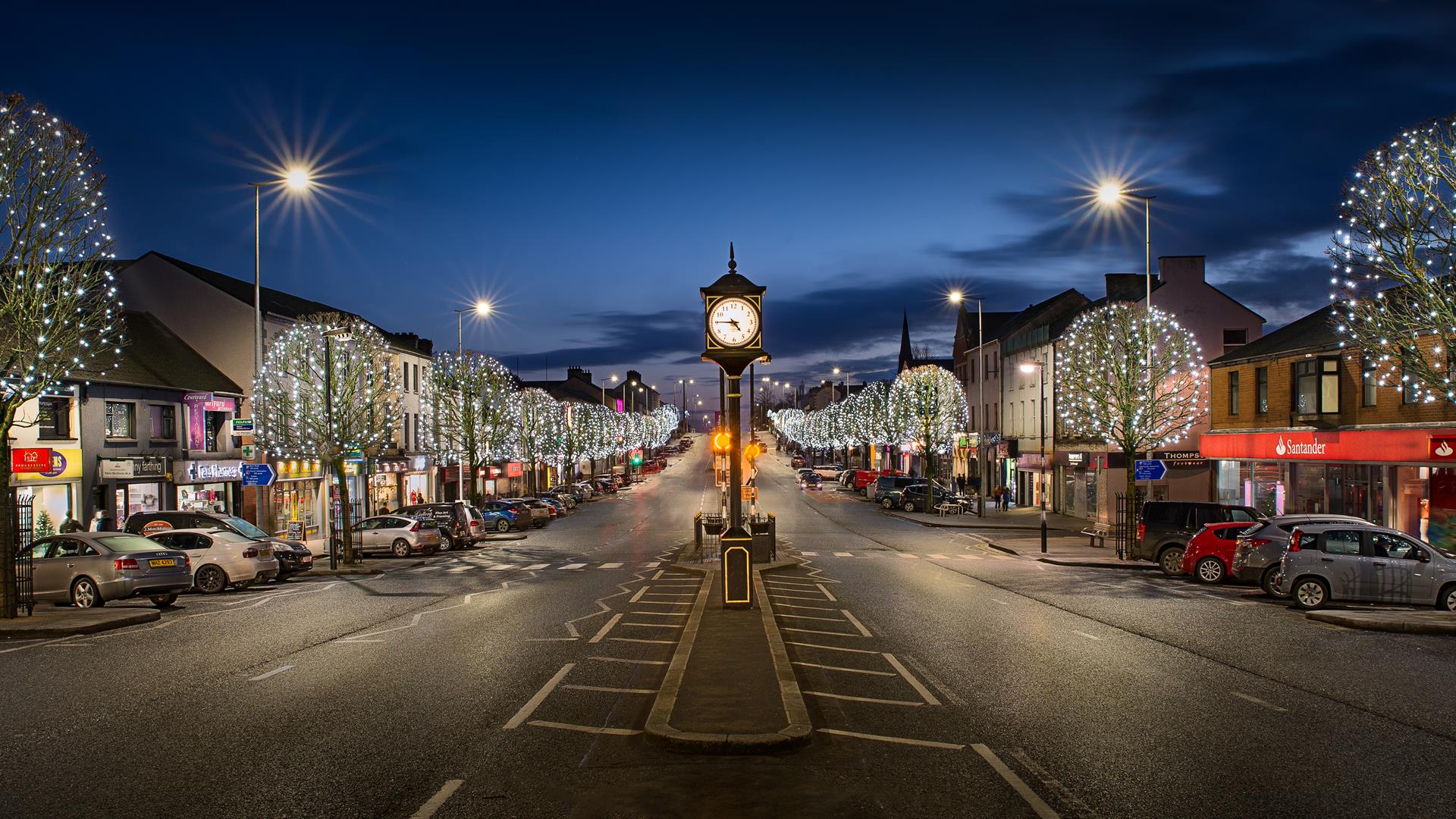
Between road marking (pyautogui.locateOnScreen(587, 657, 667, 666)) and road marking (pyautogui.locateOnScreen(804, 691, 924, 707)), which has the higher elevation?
road marking (pyautogui.locateOnScreen(804, 691, 924, 707))

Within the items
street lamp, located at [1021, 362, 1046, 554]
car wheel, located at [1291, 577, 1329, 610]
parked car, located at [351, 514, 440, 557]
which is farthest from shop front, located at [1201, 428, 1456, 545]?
parked car, located at [351, 514, 440, 557]

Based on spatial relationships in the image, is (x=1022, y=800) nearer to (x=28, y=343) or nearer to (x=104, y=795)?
(x=104, y=795)

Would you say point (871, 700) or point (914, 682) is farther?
point (914, 682)

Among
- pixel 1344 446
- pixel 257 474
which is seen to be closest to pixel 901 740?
pixel 257 474

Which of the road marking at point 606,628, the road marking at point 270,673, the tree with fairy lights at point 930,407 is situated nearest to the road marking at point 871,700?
the road marking at point 606,628

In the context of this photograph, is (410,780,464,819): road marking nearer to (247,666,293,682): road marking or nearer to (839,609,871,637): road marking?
(247,666,293,682): road marking

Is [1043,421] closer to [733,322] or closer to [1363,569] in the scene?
[1363,569]

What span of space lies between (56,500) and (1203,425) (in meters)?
41.5

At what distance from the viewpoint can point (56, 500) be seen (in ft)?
99.7

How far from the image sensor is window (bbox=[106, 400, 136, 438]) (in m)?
33.2

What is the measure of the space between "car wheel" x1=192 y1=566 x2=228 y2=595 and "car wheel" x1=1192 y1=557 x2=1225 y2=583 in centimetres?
2354

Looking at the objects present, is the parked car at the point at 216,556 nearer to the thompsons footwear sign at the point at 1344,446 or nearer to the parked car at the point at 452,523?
the parked car at the point at 452,523

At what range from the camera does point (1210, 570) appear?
1019 inches

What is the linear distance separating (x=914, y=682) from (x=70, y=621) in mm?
15048
